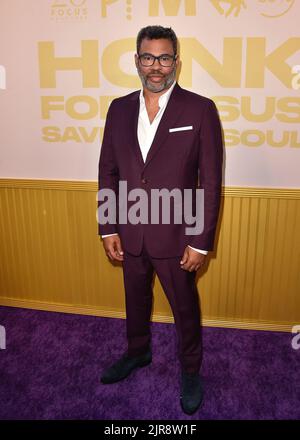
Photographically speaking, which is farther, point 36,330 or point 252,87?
point 36,330

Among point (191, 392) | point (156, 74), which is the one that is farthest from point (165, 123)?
point (191, 392)

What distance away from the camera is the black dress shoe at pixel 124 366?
2162 millimetres

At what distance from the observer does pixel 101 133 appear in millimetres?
2475

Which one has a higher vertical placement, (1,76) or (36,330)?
(1,76)

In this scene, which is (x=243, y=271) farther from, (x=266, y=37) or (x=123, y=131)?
(x=266, y=37)

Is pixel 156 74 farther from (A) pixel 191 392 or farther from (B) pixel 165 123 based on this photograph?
(A) pixel 191 392

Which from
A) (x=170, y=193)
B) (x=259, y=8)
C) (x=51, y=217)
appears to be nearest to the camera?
(x=170, y=193)

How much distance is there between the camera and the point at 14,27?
240 cm

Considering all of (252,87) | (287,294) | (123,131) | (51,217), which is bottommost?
(287,294)

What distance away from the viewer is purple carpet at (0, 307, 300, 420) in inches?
77.2

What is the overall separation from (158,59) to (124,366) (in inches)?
66.0

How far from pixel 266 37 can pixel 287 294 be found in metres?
1.62

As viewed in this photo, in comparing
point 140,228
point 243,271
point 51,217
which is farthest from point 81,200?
point 243,271

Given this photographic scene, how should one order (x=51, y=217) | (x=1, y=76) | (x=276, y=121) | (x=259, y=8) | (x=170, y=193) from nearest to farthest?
(x=170, y=193), (x=259, y=8), (x=276, y=121), (x=1, y=76), (x=51, y=217)
